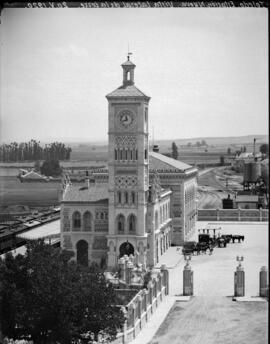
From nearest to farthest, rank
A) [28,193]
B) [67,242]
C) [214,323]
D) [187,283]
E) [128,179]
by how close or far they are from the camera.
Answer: [214,323]
[187,283]
[128,179]
[67,242]
[28,193]

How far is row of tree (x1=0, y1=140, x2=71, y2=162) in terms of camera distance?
13.1 metres

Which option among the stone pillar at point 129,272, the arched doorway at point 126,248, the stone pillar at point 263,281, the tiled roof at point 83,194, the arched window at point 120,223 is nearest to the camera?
the stone pillar at point 263,281

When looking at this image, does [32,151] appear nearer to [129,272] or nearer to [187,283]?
[129,272]

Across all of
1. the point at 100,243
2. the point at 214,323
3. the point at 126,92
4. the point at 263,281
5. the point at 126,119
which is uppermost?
the point at 126,92

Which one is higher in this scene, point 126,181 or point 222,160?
point 222,160

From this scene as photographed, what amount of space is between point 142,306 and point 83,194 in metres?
5.51

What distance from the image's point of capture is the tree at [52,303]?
32.2 feet

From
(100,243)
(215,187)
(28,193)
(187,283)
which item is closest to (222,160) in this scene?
(100,243)

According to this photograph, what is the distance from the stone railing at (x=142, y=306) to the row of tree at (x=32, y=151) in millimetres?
2920

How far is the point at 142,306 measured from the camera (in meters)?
12.1

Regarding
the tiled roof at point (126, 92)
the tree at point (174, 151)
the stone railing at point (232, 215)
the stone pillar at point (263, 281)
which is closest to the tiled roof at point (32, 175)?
the tiled roof at point (126, 92)

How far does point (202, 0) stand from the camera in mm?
6883

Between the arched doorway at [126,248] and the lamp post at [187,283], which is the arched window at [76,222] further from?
the lamp post at [187,283]

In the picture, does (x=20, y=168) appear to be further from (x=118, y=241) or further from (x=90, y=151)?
(x=118, y=241)
